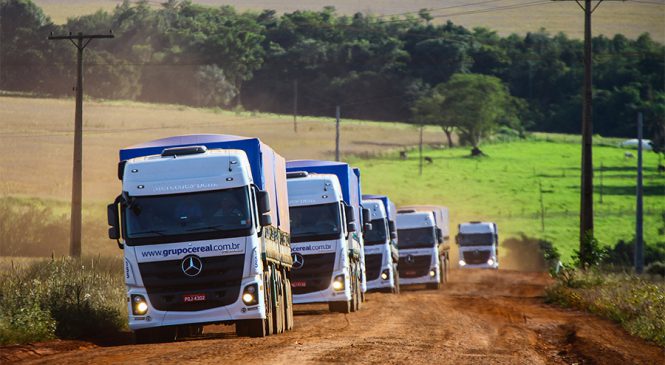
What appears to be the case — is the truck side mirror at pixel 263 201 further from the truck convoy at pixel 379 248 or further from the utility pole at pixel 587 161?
the utility pole at pixel 587 161

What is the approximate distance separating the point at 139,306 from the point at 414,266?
28.8 meters

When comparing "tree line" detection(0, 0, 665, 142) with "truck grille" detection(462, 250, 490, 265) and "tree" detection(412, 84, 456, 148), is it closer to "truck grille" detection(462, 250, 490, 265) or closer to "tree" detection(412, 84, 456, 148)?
"tree" detection(412, 84, 456, 148)

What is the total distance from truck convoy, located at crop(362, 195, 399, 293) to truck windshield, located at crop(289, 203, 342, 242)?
34.6ft

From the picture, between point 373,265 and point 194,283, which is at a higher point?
point 194,283

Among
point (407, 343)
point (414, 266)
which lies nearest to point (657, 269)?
point (414, 266)

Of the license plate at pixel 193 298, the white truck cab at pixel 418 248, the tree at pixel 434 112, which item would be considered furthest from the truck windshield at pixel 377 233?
the tree at pixel 434 112

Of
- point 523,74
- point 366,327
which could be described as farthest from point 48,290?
point 523,74

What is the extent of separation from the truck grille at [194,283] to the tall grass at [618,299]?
7337 mm

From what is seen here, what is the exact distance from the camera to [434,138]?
133 meters

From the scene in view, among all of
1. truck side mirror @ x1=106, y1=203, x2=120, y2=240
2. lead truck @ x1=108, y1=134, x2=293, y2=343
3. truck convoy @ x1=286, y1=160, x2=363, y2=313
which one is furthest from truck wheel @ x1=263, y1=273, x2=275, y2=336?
truck convoy @ x1=286, y1=160, x2=363, y2=313

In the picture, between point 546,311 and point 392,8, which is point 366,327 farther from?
point 392,8

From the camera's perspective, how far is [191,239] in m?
19.2

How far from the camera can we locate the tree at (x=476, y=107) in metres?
137

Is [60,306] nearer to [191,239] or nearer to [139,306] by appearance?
[139,306]
